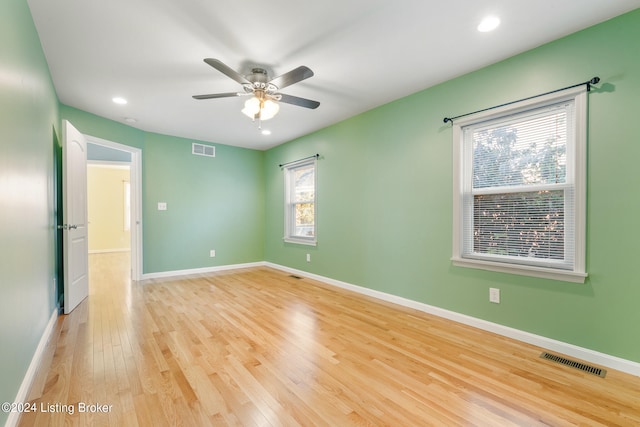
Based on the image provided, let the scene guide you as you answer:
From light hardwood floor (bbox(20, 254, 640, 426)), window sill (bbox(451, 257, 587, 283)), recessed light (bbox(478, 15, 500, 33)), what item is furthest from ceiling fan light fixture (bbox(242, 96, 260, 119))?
window sill (bbox(451, 257, 587, 283))

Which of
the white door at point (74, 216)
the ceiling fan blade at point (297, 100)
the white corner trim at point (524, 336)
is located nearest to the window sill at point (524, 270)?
the white corner trim at point (524, 336)

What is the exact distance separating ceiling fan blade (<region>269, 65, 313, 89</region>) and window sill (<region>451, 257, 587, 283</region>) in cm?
227

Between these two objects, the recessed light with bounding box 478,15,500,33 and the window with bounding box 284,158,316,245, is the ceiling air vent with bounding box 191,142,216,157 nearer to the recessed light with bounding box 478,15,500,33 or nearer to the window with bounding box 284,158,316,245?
the window with bounding box 284,158,316,245

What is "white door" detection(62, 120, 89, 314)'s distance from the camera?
10.3ft

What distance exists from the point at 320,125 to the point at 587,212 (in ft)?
11.2

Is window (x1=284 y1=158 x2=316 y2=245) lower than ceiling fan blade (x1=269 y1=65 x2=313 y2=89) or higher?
lower

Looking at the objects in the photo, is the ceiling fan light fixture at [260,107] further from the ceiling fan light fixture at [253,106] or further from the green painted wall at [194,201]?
the green painted wall at [194,201]

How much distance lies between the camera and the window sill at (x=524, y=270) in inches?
85.0

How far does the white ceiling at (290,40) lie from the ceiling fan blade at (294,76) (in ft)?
0.86

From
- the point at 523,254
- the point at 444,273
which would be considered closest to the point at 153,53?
the point at 444,273

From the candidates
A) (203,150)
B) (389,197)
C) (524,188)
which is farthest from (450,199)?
(203,150)

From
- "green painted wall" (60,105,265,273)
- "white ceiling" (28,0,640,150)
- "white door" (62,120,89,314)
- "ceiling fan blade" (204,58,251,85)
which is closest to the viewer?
"white ceiling" (28,0,640,150)

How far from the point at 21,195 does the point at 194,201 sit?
11.6 feet

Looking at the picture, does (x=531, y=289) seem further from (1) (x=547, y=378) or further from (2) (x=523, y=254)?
(1) (x=547, y=378)
